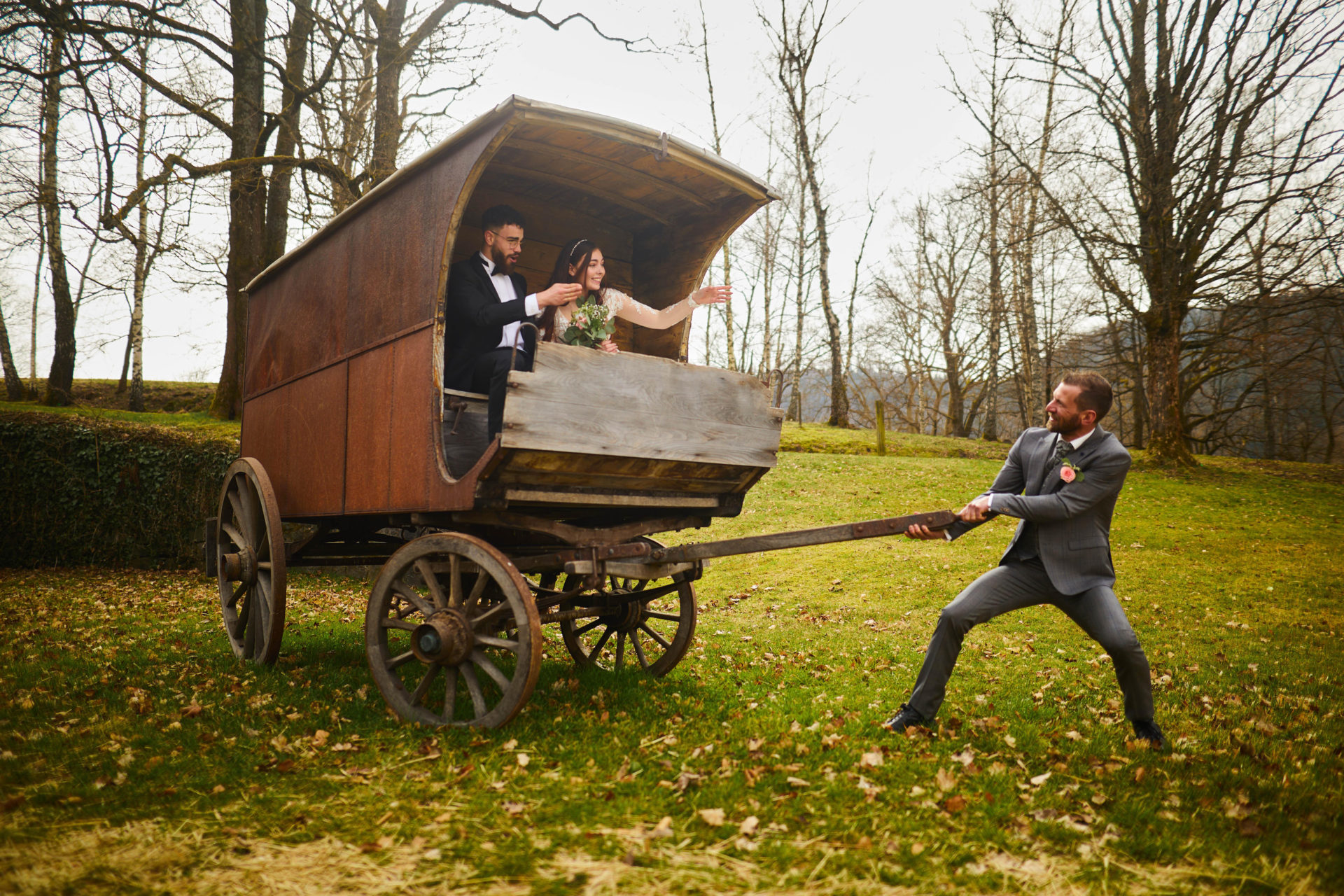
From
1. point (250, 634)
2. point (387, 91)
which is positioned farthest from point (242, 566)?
point (387, 91)

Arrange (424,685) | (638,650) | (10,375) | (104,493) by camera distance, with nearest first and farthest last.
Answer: (424,685) < (638,650) < (104,493) < (10,375)

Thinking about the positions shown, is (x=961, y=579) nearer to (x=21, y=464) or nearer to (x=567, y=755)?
(x=567, y=755)

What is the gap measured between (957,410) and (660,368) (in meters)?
32.0

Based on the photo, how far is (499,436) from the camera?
393 cm

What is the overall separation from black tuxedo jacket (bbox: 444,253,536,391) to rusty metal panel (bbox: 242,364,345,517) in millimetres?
959

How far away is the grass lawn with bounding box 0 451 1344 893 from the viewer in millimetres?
3004

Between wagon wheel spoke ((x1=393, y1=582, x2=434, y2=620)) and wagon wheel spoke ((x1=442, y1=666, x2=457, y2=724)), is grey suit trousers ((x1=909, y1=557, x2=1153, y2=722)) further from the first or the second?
wagon wheel spoke ((x1=393, y1=582, x2=434, y2=620))

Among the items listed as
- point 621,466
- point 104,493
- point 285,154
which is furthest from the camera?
point 285,154

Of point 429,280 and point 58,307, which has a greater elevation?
point 58,307

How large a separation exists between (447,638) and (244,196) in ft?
46.6

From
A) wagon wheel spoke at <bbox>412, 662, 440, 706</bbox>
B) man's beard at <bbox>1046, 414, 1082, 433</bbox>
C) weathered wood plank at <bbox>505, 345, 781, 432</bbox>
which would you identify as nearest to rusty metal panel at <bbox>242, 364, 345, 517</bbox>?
wagon wheel spoke at <bbox>412, 662, 440, 706</bbox>

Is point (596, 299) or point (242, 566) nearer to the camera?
point (596, 299)

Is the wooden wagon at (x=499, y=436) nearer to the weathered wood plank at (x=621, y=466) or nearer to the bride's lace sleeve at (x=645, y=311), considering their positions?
the weathered wood plank at (x=621, y=466)

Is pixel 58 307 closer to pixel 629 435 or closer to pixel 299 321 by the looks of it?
pixel 299 321
